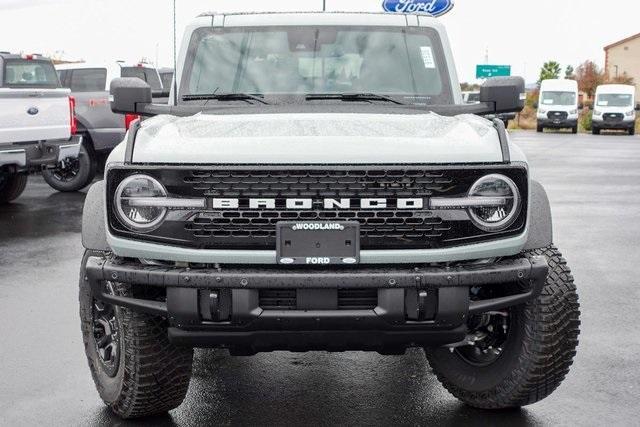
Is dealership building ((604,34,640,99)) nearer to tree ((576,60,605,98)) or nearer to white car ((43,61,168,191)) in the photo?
tree ((576,60,605,98))

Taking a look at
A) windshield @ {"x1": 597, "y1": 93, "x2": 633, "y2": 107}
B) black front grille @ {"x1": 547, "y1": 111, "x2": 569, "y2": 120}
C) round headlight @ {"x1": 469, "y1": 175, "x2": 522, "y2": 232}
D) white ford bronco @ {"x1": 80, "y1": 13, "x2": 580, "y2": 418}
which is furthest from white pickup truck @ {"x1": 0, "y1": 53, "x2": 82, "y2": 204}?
windshield @ {"x1": 597, "y1": 93, "x2": 633, "y2": 107}

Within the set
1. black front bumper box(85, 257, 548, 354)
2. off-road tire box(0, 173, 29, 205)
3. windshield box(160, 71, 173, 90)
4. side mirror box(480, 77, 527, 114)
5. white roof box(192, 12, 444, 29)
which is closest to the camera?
black front bumper box(85, 257, 548, 354)

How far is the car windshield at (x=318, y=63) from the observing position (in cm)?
519

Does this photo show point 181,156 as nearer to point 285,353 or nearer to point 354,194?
point 354,194

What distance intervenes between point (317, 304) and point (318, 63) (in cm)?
208

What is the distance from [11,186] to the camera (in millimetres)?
12742

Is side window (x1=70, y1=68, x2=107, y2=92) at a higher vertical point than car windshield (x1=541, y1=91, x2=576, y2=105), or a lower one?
higher

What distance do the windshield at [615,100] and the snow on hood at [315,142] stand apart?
134ft

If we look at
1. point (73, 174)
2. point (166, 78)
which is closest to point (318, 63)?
point (73, 174)

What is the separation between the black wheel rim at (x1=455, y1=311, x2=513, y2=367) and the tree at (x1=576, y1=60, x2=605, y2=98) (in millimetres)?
92507

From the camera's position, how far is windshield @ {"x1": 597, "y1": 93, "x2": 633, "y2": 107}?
42.5m

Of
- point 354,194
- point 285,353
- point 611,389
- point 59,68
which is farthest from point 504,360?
point 59,68

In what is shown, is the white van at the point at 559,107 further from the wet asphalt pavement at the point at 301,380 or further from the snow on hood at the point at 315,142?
the snow on hood at the point at 315,142

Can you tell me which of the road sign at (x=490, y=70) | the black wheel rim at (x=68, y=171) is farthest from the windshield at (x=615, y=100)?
the black wheel rim at (x=68, y=171)
